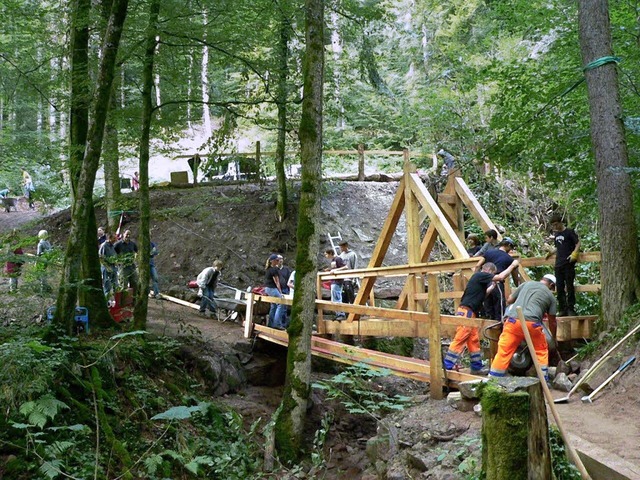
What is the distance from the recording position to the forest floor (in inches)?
232

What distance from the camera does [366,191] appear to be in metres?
20.9

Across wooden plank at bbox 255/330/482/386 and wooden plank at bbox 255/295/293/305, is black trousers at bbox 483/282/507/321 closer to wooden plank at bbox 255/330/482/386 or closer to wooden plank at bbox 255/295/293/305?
wooden plank at bbox 255/330/482/386

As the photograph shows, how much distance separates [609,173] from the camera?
777 centimetres

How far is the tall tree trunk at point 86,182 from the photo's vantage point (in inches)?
304

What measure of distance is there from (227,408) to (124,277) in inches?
144

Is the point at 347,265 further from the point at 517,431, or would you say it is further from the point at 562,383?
the point at 517,431

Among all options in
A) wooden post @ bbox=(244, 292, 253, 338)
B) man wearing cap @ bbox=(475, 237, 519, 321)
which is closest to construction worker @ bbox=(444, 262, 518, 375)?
man wearing cap @ bbox=(475, 237, 519, 321)

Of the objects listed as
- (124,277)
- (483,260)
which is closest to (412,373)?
(483,260)

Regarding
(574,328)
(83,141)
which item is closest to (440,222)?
(574,328)

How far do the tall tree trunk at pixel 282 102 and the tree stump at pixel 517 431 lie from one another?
7.47m

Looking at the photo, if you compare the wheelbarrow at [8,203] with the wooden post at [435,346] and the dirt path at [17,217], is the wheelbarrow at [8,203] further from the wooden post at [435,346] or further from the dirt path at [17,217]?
the wooden post at [435,346]

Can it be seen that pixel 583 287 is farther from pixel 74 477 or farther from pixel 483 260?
pixel 74 477

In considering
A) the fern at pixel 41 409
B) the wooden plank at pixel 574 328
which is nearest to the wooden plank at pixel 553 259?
the wooden plank at pixel 574 328

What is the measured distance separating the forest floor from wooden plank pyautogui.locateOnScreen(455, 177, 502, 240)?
281 centimetres
